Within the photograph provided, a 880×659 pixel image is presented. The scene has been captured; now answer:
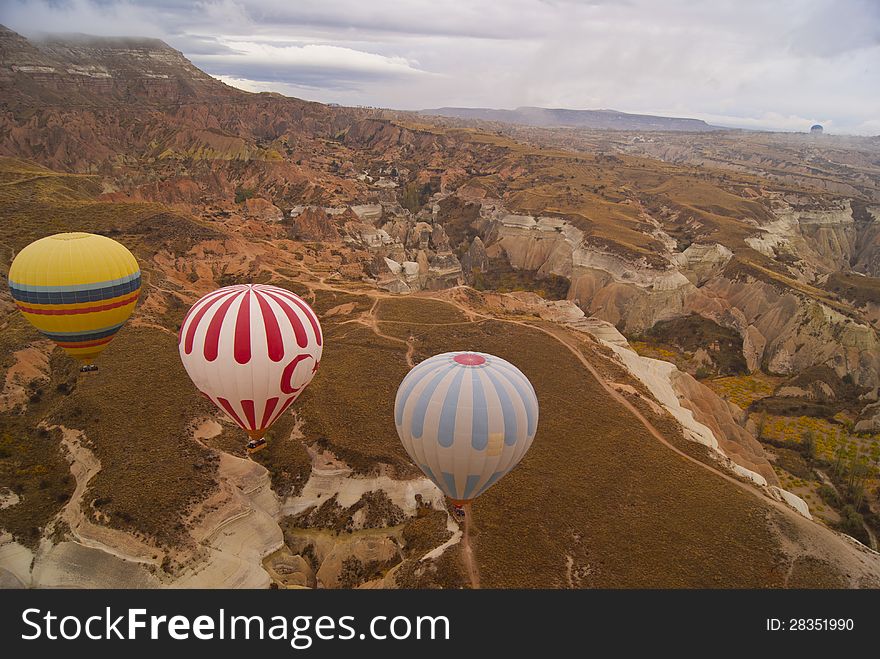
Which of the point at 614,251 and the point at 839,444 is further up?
the point at 614,251

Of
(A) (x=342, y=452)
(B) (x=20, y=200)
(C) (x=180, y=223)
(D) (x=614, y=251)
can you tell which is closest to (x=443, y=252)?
(D) (x=614, y=251)

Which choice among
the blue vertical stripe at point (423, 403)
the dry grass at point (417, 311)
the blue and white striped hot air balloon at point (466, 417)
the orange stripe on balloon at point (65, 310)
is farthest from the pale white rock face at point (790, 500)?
the orange stripe on balloon at point (65, 310)

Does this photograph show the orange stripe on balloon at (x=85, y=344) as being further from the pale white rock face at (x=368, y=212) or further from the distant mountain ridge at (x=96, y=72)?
the distant mountain ridge at (x=96, y=72)

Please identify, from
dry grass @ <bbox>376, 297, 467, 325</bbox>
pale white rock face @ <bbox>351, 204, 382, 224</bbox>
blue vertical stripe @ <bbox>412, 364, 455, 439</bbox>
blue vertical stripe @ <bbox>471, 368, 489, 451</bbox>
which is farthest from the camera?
pale white rock face @ <bbox>351, 204, 382, 224</bbox>

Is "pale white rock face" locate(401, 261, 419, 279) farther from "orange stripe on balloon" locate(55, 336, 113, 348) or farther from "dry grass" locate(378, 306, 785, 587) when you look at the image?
"orange stripe on balloon" locate(55, 336, 113, 348)

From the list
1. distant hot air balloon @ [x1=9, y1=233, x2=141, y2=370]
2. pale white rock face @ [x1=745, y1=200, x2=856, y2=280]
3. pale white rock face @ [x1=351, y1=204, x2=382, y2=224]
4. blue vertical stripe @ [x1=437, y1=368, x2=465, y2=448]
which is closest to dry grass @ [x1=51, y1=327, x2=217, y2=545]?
distant hot air balloon @ [x1=9, y1=233, x2=141, y2=370]

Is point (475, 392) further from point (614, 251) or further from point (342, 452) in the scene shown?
point (614, 251)
